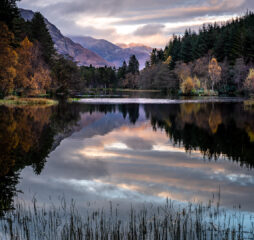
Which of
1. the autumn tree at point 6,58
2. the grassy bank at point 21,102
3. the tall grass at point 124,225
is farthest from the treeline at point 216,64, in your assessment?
the tall grass at point 124,225

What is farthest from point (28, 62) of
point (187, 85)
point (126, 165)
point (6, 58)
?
point (126, 165)

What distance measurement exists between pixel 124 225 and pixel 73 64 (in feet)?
306

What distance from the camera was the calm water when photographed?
1053 centimetres

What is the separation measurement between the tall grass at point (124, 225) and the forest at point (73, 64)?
152ft

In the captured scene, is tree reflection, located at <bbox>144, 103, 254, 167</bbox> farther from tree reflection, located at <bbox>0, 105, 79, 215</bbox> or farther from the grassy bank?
the grassy bank

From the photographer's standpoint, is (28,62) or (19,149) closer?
(19,149)

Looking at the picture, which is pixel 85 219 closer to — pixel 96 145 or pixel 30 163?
pixel 30 163

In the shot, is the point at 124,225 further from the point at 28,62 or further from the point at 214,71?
the point at 214,71

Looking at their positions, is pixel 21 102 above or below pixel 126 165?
above

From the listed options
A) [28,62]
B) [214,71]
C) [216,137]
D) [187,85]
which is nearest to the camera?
[216,137]

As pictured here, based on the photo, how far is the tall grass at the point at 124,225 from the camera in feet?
23.3

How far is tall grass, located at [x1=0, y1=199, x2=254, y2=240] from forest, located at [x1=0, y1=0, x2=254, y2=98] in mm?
46305

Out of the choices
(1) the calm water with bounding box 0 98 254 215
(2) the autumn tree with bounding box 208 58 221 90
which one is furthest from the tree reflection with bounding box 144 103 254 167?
(2) the autumn tree with bounding box 208 58 221 90

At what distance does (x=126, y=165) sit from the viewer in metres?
15.1
